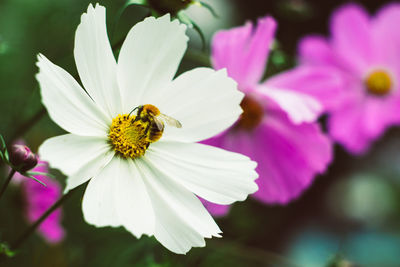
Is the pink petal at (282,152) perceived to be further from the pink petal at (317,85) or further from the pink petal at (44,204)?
the pink petal at (44,204)

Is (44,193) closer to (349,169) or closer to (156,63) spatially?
(156,63)

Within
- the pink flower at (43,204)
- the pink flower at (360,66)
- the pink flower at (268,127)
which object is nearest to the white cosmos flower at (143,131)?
the pink flower at (268,127)

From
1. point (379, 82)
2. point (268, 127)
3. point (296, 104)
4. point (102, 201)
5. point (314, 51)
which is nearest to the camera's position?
point (102, 201)

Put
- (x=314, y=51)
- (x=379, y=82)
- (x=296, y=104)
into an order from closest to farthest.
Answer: (x=296, y=104) < (x=314, y=51) < (x=379, y=82)

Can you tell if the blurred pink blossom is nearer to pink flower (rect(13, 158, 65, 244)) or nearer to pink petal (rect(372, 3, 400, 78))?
pink flower (rect(13, 158, 65, 244))

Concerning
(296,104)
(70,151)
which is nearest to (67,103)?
(70,151)

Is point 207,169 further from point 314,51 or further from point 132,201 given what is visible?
point 314,51

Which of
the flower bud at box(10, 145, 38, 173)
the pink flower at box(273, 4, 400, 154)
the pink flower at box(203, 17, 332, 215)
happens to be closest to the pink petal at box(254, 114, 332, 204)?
the pink flower at box(203, 17, 332, 215)
